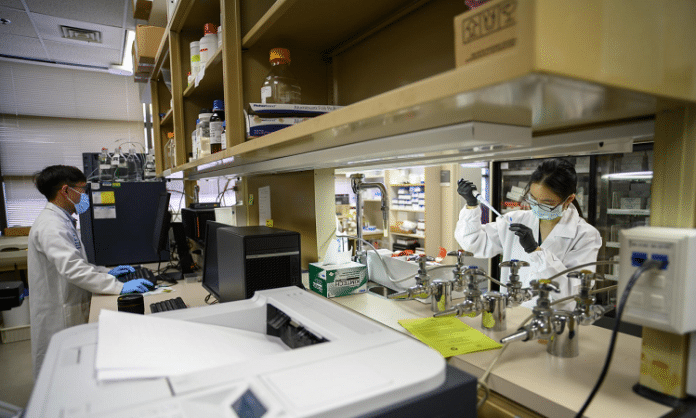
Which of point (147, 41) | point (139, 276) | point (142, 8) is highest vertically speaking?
point (142, 8)

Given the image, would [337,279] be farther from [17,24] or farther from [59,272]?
[17,24]

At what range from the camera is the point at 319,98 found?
4.92 ft

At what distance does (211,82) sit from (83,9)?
2.24m

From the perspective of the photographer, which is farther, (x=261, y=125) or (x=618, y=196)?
(x=618, y=196)

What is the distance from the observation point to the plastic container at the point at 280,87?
1.28m

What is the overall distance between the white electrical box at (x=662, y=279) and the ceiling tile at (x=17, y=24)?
14.3 ft

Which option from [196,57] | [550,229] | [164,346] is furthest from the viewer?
[550,229]

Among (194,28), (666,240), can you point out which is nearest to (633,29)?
(666,240)

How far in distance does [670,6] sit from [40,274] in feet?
9.67

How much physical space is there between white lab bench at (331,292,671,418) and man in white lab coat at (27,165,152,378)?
6.45 ft

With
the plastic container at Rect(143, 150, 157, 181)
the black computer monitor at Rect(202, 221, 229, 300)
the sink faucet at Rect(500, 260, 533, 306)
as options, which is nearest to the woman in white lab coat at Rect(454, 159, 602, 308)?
the sink faucet at Rect(500, 260, 533, 306)

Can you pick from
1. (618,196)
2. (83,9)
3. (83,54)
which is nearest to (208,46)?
(83,9)

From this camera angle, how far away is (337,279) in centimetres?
141

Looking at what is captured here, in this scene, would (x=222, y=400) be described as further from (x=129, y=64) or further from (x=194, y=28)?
(x=129, y=64)
